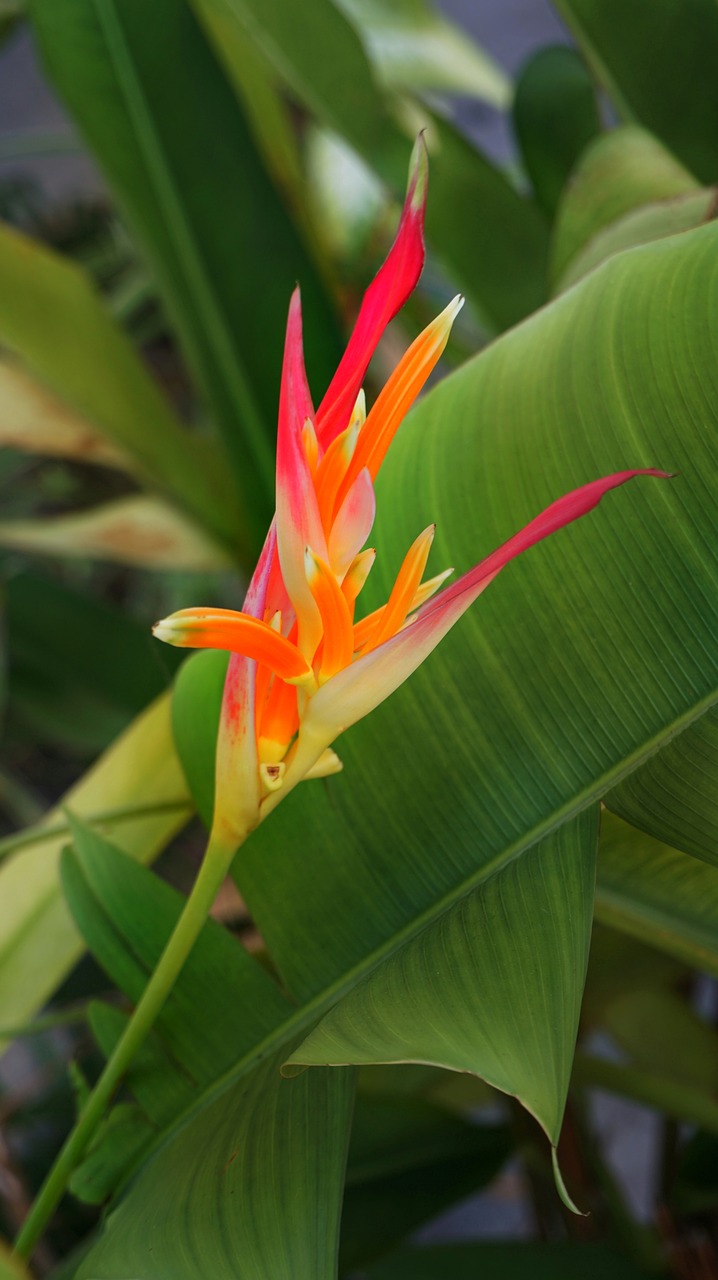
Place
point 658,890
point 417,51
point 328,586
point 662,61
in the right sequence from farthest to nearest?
point 417,51, point 662,61, point 658,890, point 328,586

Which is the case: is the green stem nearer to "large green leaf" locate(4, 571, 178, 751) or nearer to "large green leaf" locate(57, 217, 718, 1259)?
"large green leaf" locate(57, 217, 718, 1259)

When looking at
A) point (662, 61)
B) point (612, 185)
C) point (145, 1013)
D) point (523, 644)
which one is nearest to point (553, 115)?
point (662, 61)

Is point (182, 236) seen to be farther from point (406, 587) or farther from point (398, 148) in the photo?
point (406, 587)

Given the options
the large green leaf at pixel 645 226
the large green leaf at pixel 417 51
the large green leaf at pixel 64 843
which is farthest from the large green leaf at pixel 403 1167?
the large green leaf at pixel 417 51

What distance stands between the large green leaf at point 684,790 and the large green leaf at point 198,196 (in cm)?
35

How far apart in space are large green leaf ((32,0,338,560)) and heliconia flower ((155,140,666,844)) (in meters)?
0.36

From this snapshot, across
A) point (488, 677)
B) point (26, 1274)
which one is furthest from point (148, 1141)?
point (488, 677)

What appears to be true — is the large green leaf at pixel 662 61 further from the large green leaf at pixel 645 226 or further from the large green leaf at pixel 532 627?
the large green leaf at pixel 532 627

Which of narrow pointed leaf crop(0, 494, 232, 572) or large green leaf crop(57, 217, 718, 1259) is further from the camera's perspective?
narrow pointed leaf crop(0, 494, 232, 572)

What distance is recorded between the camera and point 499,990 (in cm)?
23

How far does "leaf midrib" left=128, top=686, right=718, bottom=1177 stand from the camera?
25 centimetres

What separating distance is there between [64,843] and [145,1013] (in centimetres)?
18

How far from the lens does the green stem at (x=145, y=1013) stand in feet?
0.68

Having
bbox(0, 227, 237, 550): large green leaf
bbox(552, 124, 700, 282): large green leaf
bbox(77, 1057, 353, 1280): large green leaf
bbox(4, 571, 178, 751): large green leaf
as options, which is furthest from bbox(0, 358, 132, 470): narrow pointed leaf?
bbox(77, 1057, 353, 1280): large green leaf
